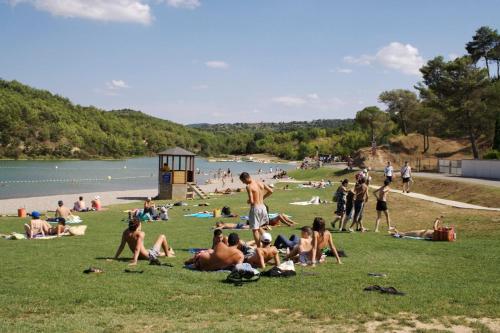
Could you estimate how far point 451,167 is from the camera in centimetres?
3781

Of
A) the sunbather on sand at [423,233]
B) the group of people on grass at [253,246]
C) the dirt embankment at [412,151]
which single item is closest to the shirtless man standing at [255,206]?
the group of people on grass at [253,246]

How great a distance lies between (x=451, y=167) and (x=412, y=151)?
2159cm

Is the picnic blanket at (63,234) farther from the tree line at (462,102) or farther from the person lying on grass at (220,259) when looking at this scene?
the tree line at (462,102)

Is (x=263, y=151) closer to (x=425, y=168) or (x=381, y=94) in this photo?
(x=381, y=94)

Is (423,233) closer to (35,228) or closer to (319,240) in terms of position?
(319,240)

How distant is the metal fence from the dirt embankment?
37.2 feet

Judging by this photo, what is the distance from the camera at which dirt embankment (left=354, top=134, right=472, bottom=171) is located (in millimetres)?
52769

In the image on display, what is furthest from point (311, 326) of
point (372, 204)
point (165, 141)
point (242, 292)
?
point (165, 141)

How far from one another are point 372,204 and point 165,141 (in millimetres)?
169061

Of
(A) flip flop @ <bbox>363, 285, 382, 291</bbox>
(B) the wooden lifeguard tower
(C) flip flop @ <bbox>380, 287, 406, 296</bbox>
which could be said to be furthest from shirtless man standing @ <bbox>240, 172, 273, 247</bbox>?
(B) the wooden lifeguard tower

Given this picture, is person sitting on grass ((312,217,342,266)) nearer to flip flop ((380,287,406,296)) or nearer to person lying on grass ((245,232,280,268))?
person lying on grass ((245,232,280,268))

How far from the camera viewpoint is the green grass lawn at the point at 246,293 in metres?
6.52

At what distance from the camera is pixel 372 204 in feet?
79.1

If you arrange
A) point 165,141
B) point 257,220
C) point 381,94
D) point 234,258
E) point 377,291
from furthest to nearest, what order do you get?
1. point 165,141
2. point 381,94
3. point 257,220
4. point 234,258
5. point 377,291
